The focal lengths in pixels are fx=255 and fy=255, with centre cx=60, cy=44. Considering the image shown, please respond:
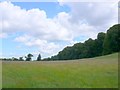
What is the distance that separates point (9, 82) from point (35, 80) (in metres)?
1.70

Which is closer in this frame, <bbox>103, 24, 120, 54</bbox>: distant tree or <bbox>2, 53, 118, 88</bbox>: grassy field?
<bbox>2, 53, 118, 88</bbox>: grassy field

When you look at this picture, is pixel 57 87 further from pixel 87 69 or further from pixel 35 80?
pixel 87 69

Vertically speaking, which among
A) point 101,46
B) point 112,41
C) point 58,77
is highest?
point 112,41

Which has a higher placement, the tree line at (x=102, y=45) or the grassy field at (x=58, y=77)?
the tree line at (x=102, y=45)

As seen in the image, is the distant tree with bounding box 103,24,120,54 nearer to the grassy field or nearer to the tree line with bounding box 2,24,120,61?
the tree line with bounding box 2,24,120,61

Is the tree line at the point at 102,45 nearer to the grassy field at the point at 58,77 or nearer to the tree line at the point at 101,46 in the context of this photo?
the tree line at the point at 101,46

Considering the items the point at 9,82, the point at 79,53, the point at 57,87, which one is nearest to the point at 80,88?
the point at 57,87

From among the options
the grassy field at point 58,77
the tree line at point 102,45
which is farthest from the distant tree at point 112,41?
the grassy field at point 58,77

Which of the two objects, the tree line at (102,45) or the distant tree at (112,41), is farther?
the tree line at (102,45)

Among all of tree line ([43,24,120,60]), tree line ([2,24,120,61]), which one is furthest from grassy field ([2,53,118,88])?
tree line ([43,24,120,60])

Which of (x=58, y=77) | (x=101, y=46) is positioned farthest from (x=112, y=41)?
(x=58, y=77)

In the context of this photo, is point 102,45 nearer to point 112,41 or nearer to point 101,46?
point 101,46

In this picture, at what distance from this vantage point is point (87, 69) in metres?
20.3

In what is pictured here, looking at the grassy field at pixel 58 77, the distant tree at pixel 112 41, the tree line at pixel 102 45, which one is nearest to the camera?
the grassy field at pixel 58 77
